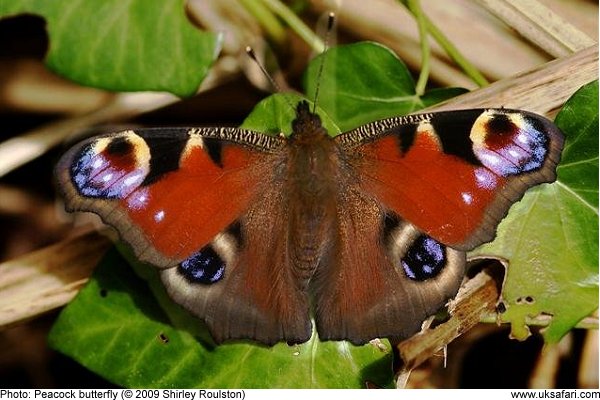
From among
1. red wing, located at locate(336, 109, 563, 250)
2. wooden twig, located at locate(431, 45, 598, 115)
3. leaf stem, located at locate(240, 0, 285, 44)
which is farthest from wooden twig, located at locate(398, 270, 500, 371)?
leaf stem, located at locate(240, 0, 285, 44)

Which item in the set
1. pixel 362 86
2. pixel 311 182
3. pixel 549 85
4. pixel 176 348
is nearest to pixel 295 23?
pixel 362 86

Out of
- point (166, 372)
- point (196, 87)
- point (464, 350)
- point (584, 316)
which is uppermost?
point (196, 87)

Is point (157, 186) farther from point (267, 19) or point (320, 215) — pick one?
point (267, 19)

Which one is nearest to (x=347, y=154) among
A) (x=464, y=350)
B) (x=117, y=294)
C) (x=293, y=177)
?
(x=293, y=177)

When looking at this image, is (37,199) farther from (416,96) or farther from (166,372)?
(416,96)

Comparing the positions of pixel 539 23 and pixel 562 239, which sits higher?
pixel 539 23

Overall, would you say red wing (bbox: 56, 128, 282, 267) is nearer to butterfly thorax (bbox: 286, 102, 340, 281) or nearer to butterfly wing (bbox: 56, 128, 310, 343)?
butterfly wing (bbox: 56, 128, 310, 343)

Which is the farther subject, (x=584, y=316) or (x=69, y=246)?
(x=69, y=246)
